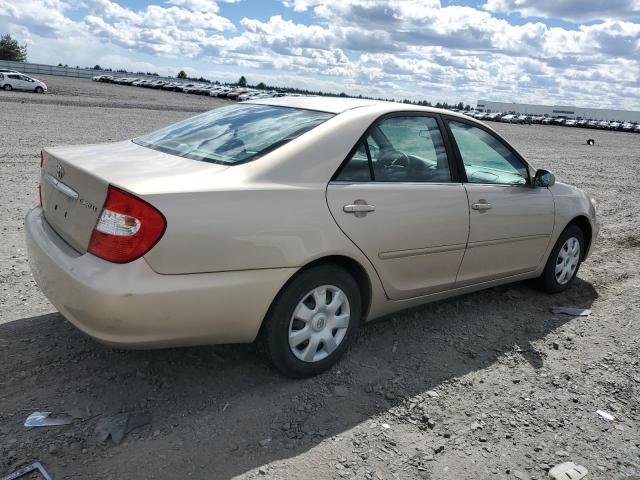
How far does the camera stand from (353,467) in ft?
9.17

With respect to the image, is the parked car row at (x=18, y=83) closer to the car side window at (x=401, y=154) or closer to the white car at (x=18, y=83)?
the white car at (x=18, y=83)

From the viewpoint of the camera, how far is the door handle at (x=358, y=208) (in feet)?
11.1

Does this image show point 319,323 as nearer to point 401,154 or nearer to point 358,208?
point 358,208

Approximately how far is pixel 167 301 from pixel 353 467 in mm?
1219

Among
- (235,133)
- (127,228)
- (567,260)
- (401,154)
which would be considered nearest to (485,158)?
(401,154)

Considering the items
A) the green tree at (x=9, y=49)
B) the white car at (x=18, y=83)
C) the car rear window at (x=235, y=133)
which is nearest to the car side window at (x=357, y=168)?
the car rear window at (x=235, y=133)

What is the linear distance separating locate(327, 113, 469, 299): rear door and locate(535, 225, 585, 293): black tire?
1.54m

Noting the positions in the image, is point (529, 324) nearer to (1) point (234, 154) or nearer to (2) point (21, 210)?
(1) point (234, 154)

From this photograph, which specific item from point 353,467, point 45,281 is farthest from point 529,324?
point 45,281

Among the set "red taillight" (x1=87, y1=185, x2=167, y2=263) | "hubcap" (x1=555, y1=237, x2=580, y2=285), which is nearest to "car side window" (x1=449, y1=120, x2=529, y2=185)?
"hubcap" (x1=555, y1=237, x2=580, y2=285)

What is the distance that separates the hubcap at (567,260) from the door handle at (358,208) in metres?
2.62

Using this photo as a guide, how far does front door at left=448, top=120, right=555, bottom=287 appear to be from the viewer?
427 centimetres

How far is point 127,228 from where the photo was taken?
9.04 ft

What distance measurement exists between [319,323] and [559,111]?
473ft
